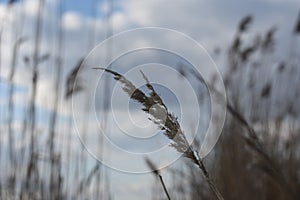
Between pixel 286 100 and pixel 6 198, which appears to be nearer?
pixel 6 198

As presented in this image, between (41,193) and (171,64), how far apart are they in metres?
1.73

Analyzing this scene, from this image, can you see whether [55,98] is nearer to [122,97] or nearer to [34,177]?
[34,177]

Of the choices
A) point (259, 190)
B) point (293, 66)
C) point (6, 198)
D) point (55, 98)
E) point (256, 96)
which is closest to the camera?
point (6, 198)

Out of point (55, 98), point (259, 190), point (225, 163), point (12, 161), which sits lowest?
point (259, 190)

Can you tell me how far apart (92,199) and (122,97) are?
1841 millimetres

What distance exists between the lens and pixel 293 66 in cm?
416

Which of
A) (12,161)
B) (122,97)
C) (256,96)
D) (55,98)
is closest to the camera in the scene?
(122,97)

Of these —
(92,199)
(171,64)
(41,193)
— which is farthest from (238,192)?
(171,64)

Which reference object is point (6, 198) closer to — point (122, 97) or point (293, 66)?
point (122, 97)

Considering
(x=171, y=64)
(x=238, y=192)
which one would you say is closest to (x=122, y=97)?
(x=171, y=64)

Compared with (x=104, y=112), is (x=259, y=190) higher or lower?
lower

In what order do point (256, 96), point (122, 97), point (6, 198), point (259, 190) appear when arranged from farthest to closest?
point (256, 96) < point (259, 190) < point (6, 198) < point (122, 97)

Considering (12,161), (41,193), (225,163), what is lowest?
(225,163)

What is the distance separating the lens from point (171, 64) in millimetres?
933
